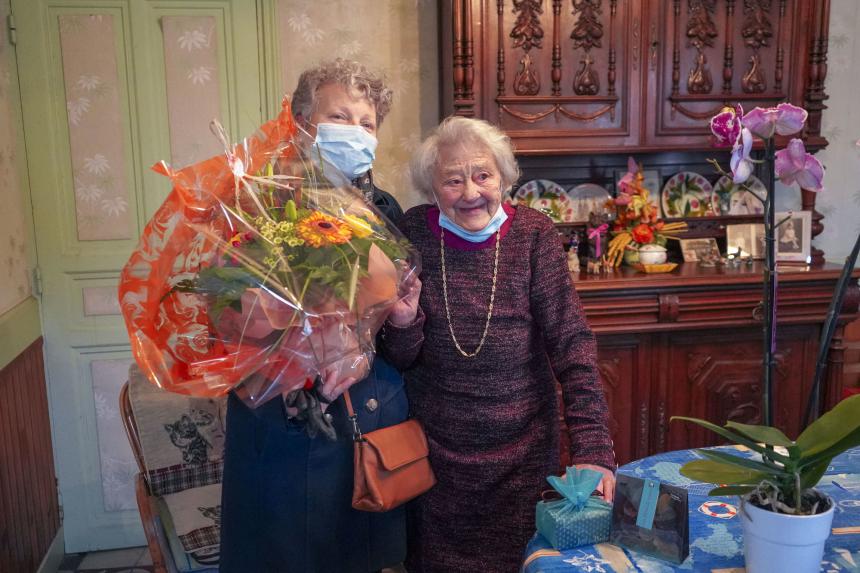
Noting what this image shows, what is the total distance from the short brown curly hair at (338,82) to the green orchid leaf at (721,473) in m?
0.97

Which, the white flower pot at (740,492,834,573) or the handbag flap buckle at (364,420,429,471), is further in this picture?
the handbag flap buckle at (364,420,429,471)

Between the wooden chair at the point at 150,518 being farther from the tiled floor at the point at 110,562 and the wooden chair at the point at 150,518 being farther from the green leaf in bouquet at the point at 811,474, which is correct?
the green leaf in bouquet at the point at 811,474

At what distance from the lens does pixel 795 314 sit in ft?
8.99

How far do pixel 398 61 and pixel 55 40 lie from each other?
1271mm

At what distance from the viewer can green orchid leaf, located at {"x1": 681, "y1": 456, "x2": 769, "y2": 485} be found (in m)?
1.03

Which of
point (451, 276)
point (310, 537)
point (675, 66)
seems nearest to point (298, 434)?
point (310, 537)

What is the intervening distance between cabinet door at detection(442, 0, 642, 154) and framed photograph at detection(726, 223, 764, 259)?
0.69 m

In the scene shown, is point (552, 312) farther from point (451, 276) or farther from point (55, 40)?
point (55, 40)

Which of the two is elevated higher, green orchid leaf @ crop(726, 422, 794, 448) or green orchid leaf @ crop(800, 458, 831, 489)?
green orchid leaf @ crop(726, 422, 794, 448)

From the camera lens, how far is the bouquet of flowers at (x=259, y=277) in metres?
1.14

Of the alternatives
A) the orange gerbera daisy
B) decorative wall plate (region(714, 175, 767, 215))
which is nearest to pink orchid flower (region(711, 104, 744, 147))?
the orange gerbera daisy

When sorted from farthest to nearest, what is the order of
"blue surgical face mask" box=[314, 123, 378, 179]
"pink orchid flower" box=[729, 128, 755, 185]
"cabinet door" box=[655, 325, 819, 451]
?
"cabinet door" box=[655, 325, 819, 451] → "blue surgical face mask" box=[314, 123, 378, 179] → "pink orchid flower" box=[729, 128, 755, 185]

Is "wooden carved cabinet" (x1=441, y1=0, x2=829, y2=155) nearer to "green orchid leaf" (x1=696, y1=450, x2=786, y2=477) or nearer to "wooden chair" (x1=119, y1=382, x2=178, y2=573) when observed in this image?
"wooden chair" (x1=119, y1=382, x2=178, y2=573)

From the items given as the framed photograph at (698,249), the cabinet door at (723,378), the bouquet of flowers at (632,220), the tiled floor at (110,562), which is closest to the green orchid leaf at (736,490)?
the cabinet door at (723,378)
